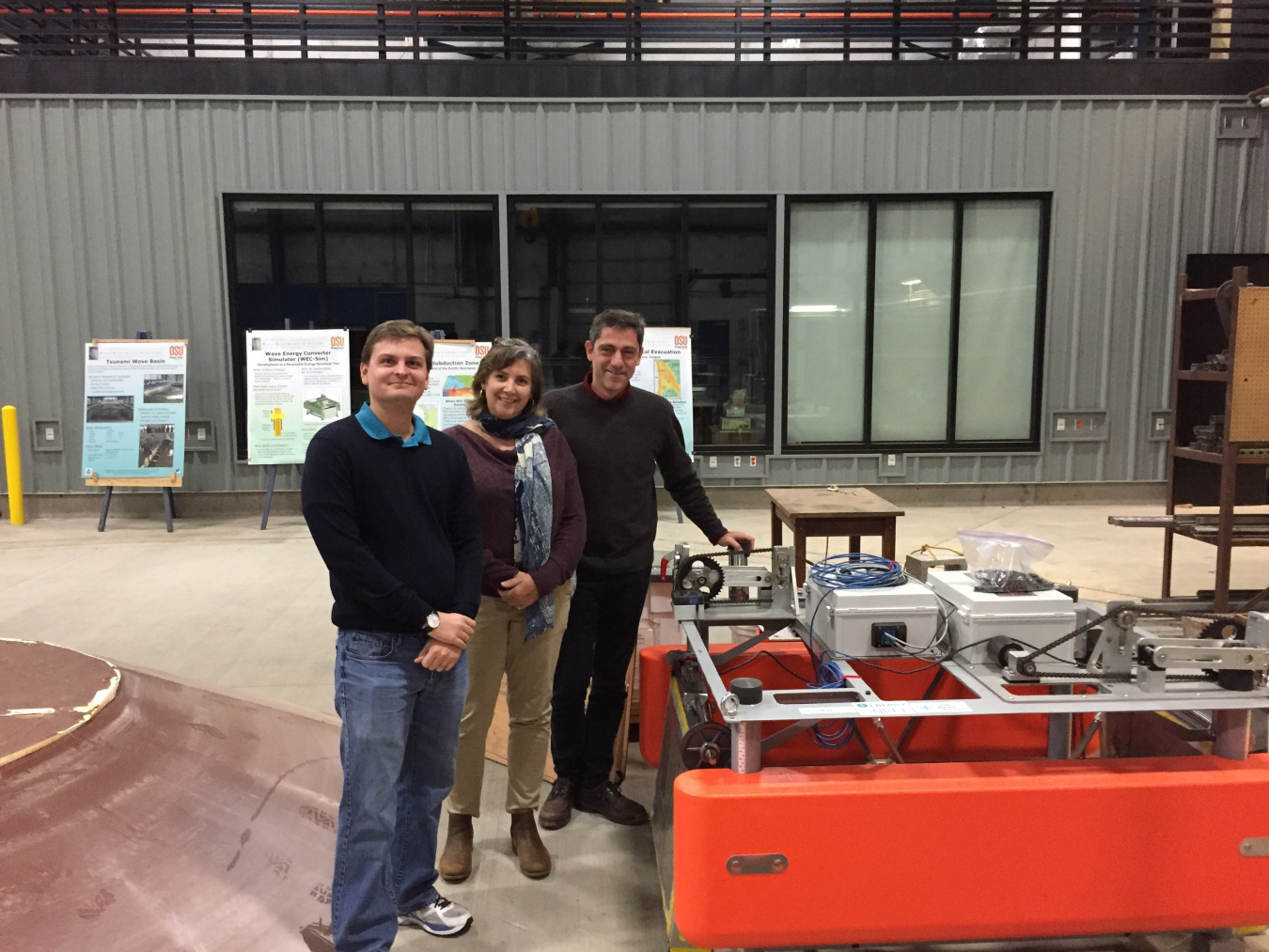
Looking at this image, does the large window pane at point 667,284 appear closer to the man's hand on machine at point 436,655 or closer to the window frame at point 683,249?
the window frame at point 683,249

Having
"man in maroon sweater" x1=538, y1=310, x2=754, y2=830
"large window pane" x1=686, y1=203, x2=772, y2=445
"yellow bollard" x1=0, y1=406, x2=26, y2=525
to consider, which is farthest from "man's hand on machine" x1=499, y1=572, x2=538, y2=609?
"yellow bollard" x1=0, y1=406, x2=26, y2=525

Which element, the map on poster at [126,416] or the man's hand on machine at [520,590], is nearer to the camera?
the man's hand on machine at [520,590]

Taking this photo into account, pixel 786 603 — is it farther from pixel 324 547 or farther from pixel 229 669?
pixel 229 669

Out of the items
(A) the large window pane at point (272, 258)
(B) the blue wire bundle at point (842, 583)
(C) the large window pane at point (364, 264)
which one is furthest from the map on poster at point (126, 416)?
(B) the blue wire bundle at point (842, 583)

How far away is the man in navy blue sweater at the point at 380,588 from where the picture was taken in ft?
5.82

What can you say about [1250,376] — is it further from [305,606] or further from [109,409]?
[109,409]

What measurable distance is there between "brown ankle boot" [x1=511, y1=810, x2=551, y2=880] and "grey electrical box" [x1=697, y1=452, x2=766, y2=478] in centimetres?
555

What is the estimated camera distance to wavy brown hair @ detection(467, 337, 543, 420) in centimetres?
226

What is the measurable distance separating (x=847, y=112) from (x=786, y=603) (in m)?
6.36

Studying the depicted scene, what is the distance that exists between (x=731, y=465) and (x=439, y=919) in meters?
6.05

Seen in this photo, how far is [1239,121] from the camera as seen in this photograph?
7.74m

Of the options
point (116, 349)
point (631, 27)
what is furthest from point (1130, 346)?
point (116, 349)

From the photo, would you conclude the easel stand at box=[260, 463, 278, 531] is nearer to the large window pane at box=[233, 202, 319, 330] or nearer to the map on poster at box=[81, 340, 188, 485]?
the map on poster at box=[81, 340, 188, 485]

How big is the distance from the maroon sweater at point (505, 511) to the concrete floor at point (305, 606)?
836mm
